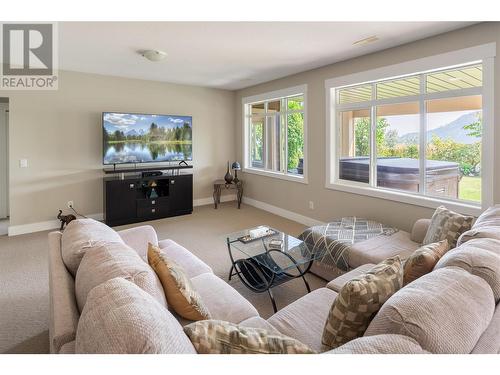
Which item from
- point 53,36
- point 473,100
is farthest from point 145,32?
point 473,100

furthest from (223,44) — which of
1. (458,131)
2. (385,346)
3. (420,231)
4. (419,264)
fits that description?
(385,346)

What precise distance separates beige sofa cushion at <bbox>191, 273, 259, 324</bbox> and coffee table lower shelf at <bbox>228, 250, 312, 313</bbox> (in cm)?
69

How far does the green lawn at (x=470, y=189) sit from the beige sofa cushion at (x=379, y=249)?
2.87 feet

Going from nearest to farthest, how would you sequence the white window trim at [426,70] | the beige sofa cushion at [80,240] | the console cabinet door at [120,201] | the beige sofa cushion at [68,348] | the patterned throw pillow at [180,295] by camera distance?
the beige sofa cushion at [68,348], the patterned throw pillow at [180,295], the beige sofa cushion at [80,240], the white window trim at [426,70], the console cabinet door at [120,201]

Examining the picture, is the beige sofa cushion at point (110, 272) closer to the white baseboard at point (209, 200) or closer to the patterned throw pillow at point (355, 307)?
the patterned throw pillow at point (355, 307)

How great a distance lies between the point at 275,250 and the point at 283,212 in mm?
2741

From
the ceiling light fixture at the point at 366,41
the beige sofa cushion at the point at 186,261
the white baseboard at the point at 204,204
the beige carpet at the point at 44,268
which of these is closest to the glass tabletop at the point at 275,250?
the beige carpet at the point at 44,268

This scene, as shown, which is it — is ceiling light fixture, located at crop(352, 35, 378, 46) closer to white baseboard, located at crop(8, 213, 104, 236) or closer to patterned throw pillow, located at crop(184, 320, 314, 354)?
patterned throw pillow, located at crop(184, 320, 314, 354)

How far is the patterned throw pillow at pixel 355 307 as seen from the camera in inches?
46.9

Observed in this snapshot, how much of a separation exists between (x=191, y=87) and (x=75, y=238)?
15.8 feet

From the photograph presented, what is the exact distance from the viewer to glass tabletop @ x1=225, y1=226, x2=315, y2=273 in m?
2.59

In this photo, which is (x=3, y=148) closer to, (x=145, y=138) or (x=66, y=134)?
(x=66, y=134)

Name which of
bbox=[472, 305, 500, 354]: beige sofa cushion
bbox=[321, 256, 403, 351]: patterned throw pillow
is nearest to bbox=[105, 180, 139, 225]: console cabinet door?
bbox=[321, 256, 403, 351]: patterned throw pillow

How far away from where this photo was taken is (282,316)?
1.67m
